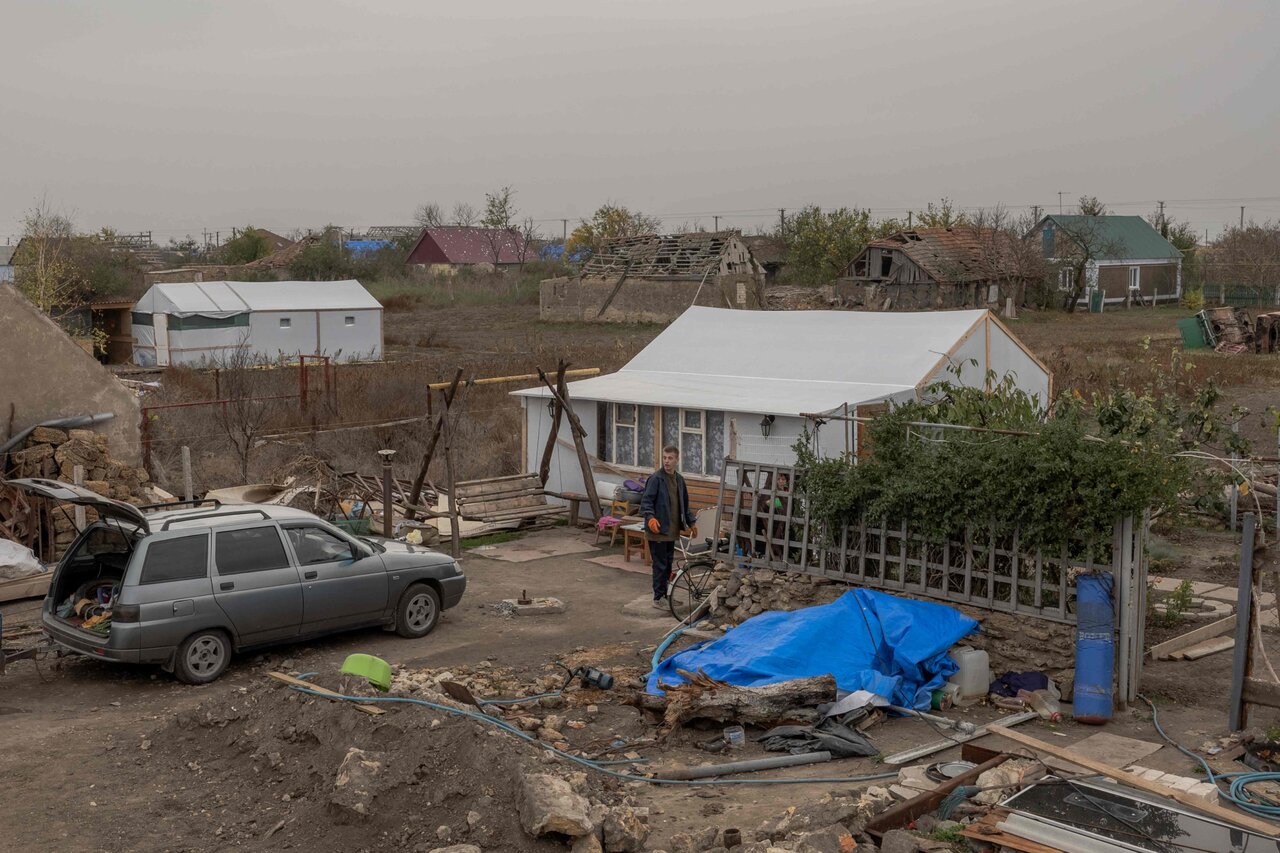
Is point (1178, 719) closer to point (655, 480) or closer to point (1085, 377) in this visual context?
point (655, 480)

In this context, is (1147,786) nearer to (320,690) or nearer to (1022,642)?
(1022,642)

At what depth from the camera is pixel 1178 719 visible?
389 inches

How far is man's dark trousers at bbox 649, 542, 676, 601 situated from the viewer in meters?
13.9

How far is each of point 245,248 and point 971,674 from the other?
72123 mm

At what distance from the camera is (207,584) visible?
37.3 ft

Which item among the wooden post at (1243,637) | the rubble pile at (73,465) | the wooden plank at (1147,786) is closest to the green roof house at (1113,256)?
the rubble pile at (73,465)

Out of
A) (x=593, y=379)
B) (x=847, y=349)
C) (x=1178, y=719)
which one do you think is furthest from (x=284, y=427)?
(x=1178, y=719)

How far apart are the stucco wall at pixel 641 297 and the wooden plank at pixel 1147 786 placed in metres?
39.8

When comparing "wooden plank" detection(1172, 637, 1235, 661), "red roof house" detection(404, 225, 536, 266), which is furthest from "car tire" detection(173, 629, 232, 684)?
"red roof house" detection(404, 225, 536, 266)

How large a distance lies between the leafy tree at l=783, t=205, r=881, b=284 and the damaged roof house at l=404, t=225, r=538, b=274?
2713 cm

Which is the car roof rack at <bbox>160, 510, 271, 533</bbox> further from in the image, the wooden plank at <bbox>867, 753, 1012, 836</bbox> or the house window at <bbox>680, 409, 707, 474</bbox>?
the house window at <bbox>680, 409, 707, 474</bbox>

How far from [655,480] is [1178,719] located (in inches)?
239

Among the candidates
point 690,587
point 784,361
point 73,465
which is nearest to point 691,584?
point 690,587

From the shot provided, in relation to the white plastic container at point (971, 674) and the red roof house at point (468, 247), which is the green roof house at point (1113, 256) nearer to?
the red roof house at point (468, 247)
